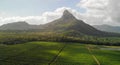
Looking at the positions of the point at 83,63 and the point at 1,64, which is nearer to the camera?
the point at 1,64

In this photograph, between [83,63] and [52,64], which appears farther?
[83,63]

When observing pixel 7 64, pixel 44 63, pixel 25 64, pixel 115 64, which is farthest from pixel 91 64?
pixel 7 64

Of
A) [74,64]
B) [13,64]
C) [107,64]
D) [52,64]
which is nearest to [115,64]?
[107,64]

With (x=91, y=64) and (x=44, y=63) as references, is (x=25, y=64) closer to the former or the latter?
(x=44, y=63)

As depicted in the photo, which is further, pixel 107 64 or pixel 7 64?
pixel 107 64

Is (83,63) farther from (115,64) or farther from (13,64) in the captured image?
(13,64)

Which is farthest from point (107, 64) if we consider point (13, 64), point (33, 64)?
point (13, 64)

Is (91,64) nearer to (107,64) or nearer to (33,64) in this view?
(107,64)
